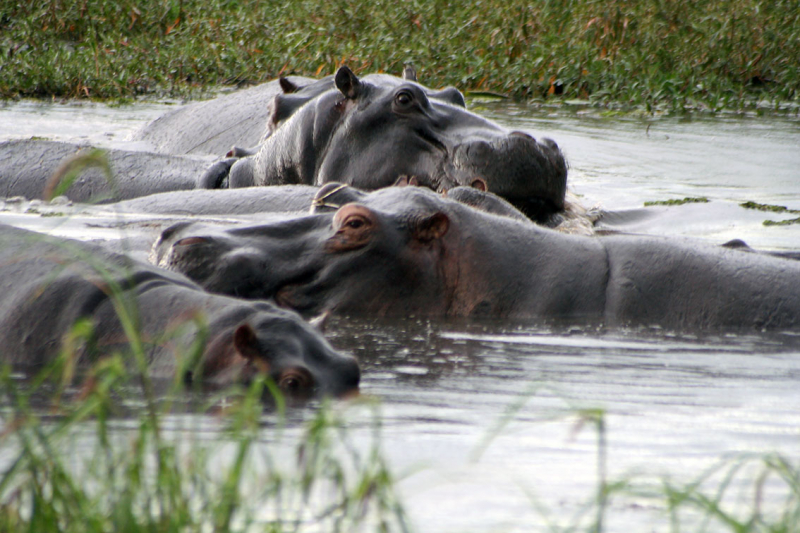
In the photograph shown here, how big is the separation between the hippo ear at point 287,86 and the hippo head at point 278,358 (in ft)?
15.2

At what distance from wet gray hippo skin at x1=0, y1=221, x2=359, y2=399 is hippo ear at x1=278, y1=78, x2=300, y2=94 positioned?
13.9 feet

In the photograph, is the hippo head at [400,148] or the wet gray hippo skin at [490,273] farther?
the hippo head at [400,148]

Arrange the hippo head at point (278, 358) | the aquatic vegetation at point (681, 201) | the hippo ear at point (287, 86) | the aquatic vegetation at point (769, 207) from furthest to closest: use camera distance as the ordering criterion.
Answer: the hippo ear at point (287, 86) → the aquatic vegetation at point (681, 201) → the aquatic vegetation at point (769, 207) → the hippo head at point (278, 358)

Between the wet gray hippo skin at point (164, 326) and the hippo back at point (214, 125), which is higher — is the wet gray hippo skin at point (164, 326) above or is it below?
above

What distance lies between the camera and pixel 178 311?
113 inches

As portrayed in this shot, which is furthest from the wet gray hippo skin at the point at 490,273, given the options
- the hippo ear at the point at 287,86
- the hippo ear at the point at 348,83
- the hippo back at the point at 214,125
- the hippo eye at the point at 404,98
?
the hippo back at the point at 214,125

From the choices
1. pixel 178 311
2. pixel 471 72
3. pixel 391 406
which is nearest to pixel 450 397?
pixel 391 406

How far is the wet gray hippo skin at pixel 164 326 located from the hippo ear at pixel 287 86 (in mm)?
4248

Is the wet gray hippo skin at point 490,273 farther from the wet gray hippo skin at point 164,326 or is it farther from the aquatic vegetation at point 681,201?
the aquatic vegetation at point 681,201

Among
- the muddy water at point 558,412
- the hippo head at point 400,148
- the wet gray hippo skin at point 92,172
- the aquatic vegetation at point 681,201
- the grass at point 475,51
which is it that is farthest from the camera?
the grass at point 475,51

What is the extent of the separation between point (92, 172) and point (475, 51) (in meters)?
6.55

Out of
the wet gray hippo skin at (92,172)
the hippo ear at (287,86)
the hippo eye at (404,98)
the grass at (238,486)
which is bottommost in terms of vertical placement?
the wet gray hippo skin at (92,172)

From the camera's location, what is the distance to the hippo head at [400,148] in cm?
545

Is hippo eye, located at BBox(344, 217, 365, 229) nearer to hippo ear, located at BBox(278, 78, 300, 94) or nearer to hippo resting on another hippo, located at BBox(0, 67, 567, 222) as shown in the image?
hippo resting on another hippo, located at BBox(0, 67, 567, 222)
